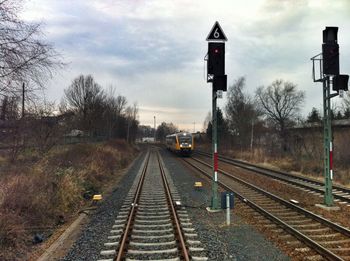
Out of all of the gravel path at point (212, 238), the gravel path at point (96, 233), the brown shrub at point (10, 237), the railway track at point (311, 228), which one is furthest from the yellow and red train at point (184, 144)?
the brown shrub at point (10, 237)

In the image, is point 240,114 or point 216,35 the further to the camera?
point 240,114

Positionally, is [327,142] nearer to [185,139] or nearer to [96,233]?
[96,233]

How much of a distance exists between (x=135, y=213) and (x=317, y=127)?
24.6m

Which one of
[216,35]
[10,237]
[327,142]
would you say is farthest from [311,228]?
[10,237]

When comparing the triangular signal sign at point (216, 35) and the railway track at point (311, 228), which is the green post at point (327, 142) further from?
the triangular signal sign at point (216, 35)

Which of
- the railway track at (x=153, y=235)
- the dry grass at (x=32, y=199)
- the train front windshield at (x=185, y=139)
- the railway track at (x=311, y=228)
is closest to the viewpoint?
the railway track at (x=153, y=235)

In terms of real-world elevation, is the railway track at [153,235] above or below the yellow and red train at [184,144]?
below

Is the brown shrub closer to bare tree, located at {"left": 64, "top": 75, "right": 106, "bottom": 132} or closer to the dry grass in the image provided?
the dry grass

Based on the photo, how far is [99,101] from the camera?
187ft

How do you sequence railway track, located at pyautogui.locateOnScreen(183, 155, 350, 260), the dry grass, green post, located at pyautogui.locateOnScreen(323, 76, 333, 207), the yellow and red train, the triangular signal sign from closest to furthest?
railway track, located at pyautogui.locateOnScreen(183, 155, 350, 260)
the dry grass
the triangular signal sign
green post, located at pyautogui.locateOnScreen(323, 76, 333, 207)
the yellow and red train

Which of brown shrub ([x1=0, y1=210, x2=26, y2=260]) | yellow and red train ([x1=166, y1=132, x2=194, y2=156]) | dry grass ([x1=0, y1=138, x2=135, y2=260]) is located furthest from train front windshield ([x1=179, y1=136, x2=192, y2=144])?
brown shrub ([x1=0, y1=210, x2=26, y2=260])

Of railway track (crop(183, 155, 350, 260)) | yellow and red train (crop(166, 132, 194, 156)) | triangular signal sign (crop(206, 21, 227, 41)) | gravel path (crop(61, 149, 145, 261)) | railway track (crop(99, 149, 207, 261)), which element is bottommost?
gravel path (crop(61, 149, 145, 261))

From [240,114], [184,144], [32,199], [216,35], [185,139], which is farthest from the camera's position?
[240,114]

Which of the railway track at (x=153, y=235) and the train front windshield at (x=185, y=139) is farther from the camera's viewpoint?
the train front windshield at (x=185, y=139)
